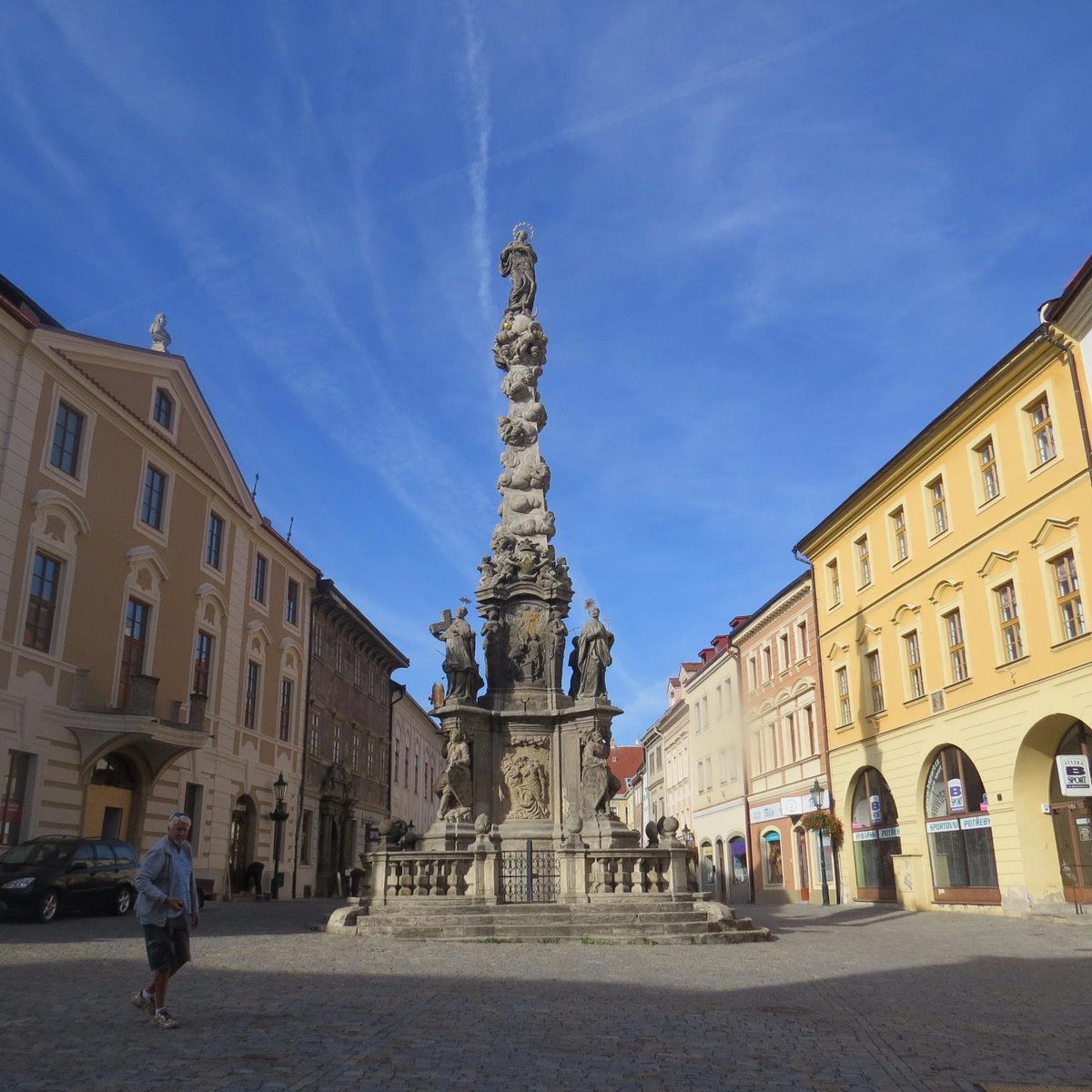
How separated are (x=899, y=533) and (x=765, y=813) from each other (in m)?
14.2

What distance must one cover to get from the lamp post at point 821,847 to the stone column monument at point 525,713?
1395cm

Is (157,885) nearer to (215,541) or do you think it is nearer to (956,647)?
(956,647)

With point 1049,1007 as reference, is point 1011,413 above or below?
above

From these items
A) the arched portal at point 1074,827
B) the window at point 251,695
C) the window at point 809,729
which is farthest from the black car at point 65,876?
the window at point 809,729

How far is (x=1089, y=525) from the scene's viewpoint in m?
20.2

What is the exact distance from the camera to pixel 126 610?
2494 cm

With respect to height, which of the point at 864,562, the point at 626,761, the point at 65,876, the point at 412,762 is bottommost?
the point at 65,876

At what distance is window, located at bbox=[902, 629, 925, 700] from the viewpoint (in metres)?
27.4

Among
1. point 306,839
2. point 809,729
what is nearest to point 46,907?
point 306,839

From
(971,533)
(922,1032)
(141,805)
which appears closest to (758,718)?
(971,533)

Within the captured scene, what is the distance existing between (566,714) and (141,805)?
12.6 metres

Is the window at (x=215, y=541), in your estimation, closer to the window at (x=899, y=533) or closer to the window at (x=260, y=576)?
the window at (x=260, y=576)

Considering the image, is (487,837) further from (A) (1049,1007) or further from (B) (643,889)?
(A) (1049,1007)

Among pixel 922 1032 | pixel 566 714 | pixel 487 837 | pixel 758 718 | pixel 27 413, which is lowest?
pixel 922 1032
